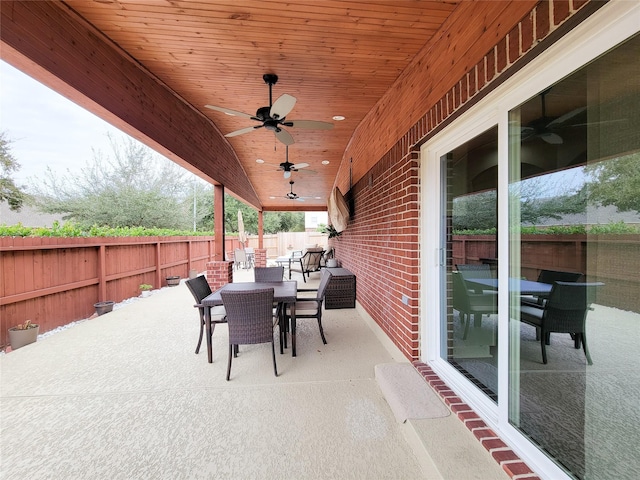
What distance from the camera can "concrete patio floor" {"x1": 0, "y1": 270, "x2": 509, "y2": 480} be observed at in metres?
1.61

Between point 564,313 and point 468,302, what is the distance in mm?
741

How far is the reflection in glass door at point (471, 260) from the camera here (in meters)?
1.85

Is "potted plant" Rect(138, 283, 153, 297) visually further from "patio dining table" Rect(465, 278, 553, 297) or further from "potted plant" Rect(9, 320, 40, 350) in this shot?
"patio dining table" Rect(465, 278, 553, 297)

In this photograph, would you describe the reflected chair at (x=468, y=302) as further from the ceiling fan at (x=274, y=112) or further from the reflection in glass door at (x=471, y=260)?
the ceiling fan at (x=274, y=112)

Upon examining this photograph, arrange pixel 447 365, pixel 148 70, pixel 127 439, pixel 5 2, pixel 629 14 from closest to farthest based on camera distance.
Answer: pixel 629 14 < pixel 5 2 < pixel 127 439 < pixel 447 365 < pixel 148 70

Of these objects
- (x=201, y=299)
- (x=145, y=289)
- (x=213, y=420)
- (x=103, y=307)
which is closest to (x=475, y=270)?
(x=213, y=420)

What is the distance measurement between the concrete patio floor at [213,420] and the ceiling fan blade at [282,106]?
266 cm

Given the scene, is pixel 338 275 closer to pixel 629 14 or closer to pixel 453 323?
pixel 453 323

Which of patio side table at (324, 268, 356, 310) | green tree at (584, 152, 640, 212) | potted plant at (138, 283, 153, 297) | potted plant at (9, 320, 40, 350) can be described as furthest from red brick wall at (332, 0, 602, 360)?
potted plant at (138, 283, 153, 297)

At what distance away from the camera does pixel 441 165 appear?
7.91 feet

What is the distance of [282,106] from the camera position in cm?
284

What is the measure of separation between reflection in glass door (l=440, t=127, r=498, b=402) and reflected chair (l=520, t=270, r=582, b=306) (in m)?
0.22

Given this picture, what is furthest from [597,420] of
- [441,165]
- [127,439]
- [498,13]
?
[127,439]

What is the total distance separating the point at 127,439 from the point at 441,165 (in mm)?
3131
